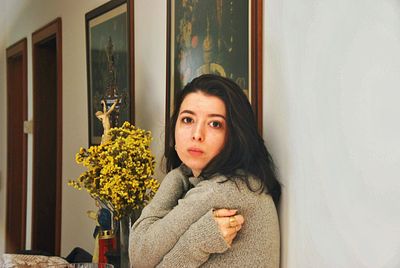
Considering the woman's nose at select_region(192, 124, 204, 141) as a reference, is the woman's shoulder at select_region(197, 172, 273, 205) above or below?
below

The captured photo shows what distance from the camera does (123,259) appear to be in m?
1.07

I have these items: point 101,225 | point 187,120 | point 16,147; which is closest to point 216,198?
point 187,120

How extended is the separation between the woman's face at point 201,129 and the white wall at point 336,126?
8 cm

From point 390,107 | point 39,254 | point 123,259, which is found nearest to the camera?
point 390,107

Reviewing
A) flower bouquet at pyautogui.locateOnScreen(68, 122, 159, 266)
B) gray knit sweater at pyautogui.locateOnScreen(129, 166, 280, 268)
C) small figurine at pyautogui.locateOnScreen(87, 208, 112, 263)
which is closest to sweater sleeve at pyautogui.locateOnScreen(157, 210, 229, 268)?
gray knit sweater at pyautogui.locateOnScreen(129, 166, 280, 268)

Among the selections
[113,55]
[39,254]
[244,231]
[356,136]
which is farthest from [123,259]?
[356,136]

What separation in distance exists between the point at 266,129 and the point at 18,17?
0.62 meters

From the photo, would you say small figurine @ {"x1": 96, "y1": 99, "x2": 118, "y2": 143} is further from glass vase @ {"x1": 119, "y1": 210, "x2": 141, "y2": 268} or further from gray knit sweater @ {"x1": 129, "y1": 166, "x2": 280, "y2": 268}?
gray knit sweater @ {"x1": 129, "y1": 166, "x2": 280, "y2": 268}

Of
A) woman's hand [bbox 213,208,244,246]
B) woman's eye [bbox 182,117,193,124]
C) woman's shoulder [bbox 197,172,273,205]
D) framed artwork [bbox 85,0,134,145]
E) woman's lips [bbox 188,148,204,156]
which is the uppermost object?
framed artwork [bbox 85,0,134,145]

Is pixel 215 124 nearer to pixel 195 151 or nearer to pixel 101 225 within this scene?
pixel 195 151

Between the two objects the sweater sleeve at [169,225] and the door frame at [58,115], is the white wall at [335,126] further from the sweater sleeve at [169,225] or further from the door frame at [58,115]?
the door frame at [58,115]

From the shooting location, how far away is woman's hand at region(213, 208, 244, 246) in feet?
2.39

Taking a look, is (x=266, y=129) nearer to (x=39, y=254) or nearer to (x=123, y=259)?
(x=123, y=259)

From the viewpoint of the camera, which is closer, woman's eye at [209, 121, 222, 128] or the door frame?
woman's eye at [209, 121, 222, 128]
